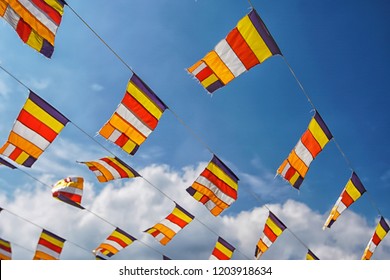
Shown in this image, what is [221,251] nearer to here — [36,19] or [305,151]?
[305,151]

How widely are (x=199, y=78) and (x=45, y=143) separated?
11.1ft

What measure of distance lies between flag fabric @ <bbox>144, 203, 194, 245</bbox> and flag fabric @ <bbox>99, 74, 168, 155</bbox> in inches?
194

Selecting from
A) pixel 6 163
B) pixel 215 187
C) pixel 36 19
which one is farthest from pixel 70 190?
pixel 36 19

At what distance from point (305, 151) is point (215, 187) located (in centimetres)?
261

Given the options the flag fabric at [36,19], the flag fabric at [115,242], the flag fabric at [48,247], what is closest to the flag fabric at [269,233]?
the flag fabric at [115,242]

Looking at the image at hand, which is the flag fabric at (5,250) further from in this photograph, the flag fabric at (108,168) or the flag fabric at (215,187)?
the flag fabric at (215,187)

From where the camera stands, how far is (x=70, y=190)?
370 inches

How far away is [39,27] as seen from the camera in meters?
4.65

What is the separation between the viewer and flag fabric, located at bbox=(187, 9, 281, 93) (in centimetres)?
555

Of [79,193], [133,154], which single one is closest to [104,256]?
[79,193]

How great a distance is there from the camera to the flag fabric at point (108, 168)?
8.38 m
